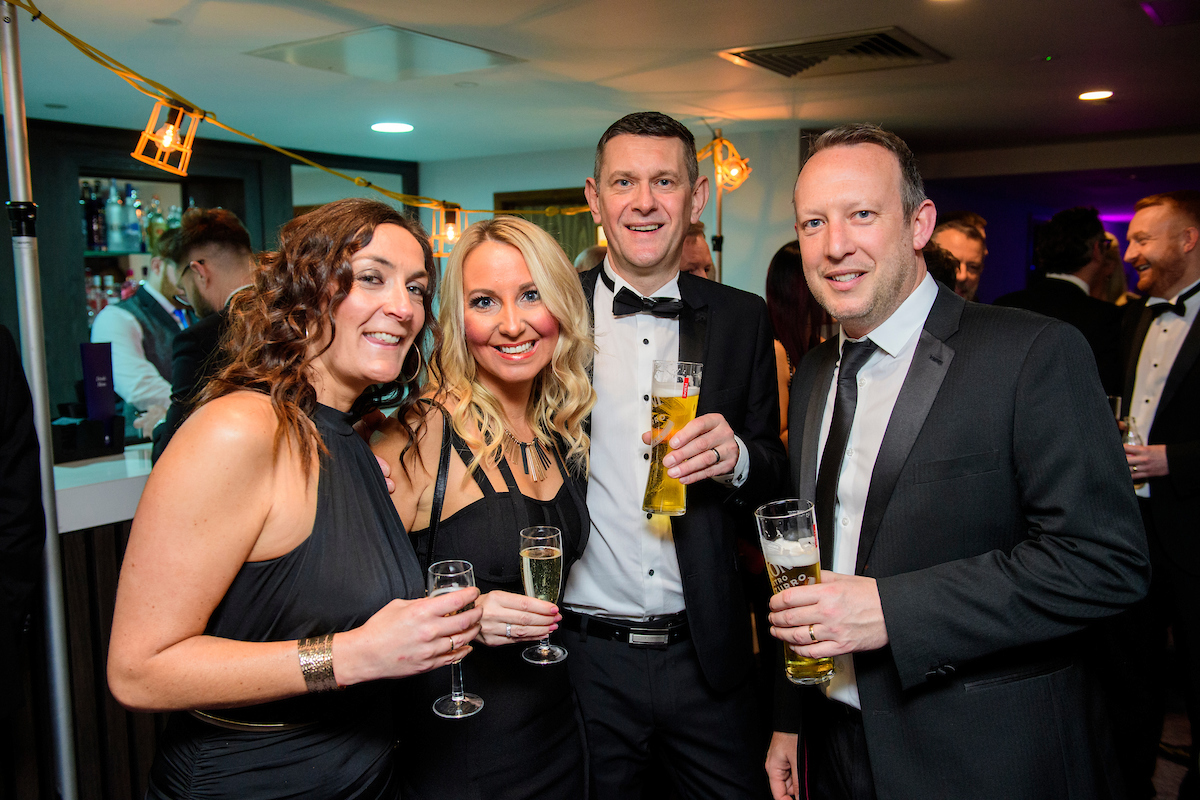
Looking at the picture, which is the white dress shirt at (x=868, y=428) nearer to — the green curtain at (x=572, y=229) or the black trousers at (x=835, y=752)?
the black trousers at (x=835, y=752)

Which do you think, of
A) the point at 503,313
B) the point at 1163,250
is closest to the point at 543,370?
the point at 503,313

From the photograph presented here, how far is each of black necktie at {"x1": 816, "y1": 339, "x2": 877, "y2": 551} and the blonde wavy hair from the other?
Answer: 0.70 m

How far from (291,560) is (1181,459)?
3347 mm

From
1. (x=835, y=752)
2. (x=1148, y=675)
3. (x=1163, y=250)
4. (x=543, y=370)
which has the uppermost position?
(x=1163, y=250)

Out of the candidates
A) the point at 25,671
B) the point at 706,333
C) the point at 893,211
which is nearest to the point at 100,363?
the point at 25,671

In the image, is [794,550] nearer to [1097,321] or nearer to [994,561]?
[994,561]

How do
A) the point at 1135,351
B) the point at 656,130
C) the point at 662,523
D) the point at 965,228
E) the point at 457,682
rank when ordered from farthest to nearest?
1. the point at 965,228
2. the point at 1135,351
3. the point at 656,130
4. the point at 662,523
5. the point at 457,682

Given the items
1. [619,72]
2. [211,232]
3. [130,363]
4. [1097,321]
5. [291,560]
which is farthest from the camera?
[130,363]

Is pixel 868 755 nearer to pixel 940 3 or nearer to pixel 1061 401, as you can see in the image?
pixel 1061 401

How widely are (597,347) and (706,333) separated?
31 centimetres

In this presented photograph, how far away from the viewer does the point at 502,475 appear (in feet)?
6.12

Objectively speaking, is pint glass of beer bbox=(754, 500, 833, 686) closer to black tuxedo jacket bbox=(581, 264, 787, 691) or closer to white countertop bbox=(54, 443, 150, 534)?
black tuxedo jacket bbox=(581, 264, 787, 691)

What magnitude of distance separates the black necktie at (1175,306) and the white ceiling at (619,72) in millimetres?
1343

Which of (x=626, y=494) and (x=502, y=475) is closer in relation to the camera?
(x=502, y=475)
